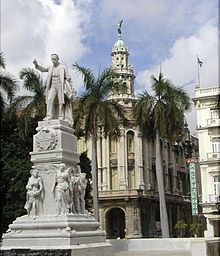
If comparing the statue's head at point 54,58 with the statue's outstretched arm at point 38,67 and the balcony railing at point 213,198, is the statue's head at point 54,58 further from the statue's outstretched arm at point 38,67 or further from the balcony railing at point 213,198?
the balcony railing at point 213,198

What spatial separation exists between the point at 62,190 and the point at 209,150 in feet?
119

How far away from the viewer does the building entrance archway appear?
65.1 meters

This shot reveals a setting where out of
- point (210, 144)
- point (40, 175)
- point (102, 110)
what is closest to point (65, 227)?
point (40, 175)

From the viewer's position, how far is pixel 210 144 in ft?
173

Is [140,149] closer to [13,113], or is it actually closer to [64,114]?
Answer: [13,113]

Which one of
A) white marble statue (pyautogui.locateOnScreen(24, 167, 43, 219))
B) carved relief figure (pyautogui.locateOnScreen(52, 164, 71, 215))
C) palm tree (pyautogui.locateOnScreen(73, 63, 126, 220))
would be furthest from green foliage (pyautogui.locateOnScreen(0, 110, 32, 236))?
carved relief figure (pyautogui.locateOnScreen(52, 164, 71, 215))

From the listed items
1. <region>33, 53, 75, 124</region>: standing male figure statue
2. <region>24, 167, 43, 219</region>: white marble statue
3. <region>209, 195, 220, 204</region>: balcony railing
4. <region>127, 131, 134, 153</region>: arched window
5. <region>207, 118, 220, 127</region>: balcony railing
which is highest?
<region>127, 131, 134, 153</region>: arched window

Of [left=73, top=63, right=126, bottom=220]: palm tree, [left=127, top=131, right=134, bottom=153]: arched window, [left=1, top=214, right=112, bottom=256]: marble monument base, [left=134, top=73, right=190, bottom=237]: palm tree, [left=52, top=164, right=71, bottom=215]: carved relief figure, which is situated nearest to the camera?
[left=1, top=214, right=112, bottom=256]: marble monument base

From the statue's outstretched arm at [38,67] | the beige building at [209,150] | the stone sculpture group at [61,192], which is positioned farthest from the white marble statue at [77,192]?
A: the beige building at [209,150]

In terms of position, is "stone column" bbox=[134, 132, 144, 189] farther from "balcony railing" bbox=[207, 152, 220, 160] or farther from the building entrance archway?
"balcony railing" bbox=[207, 152, 220, 160]

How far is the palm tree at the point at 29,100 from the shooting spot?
114 feet

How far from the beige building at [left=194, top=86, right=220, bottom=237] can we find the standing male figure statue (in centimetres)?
3244

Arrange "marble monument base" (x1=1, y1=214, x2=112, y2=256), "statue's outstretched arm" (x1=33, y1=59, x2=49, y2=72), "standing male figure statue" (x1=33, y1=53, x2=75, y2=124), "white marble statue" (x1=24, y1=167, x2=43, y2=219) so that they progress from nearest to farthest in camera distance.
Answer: "marble monument base" (x1=1, y1=214, x2=112, y2=256)
"white marble statue" (x1=24, y1=167, x2=43, y2=219)
"standing male figure statue" (x1=33, y1=53, x2=75, y2=124)
"statue's outstretched arm" (x1=33, y1=59, x2=49, y2=72)

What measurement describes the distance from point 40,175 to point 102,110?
44.4 feet
